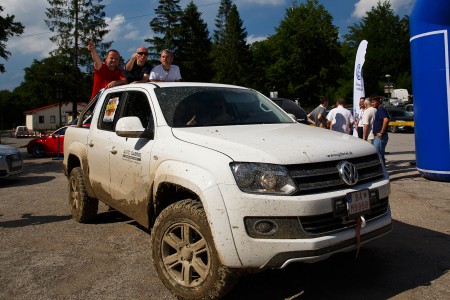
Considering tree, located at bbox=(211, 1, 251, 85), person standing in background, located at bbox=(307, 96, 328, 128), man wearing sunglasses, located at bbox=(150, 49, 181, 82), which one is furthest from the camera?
tree, located at bbox=(211, 1, 251, 85)

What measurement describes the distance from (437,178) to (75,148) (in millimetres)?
7071

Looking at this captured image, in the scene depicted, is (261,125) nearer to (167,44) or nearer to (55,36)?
(55,36)

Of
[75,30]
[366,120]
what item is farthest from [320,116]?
[75,30]

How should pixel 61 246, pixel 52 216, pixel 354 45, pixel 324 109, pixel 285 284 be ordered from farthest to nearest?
pixel 354 45 < pixel 324 109 < pixel 52 216 < pixel 61 246 < pixel 285 284

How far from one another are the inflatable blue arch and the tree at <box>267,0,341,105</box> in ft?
142

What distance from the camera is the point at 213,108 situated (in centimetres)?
424

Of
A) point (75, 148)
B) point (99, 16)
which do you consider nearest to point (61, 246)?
point (75, 148)

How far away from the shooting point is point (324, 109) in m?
10.2

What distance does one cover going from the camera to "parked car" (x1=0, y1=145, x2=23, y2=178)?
9820 mm

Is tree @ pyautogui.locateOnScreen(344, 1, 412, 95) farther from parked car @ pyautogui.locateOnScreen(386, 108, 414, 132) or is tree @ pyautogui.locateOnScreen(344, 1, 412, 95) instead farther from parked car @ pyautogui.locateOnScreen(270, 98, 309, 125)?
parked car @ pyautogui.locateOnScreen(270, 98, 309, 125)

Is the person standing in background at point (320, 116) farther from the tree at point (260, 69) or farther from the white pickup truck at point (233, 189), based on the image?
the tree at point (260, 69)

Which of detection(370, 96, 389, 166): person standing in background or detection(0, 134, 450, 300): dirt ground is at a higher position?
detection(370, 96, 389, 166): person standing in background

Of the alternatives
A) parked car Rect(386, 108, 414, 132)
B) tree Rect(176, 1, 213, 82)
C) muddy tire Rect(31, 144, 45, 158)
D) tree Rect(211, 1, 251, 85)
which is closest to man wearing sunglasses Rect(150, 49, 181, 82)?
muddy tire Rect(31, 144, 45, 158)

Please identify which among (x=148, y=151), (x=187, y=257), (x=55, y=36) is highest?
(x=55, y=36)
